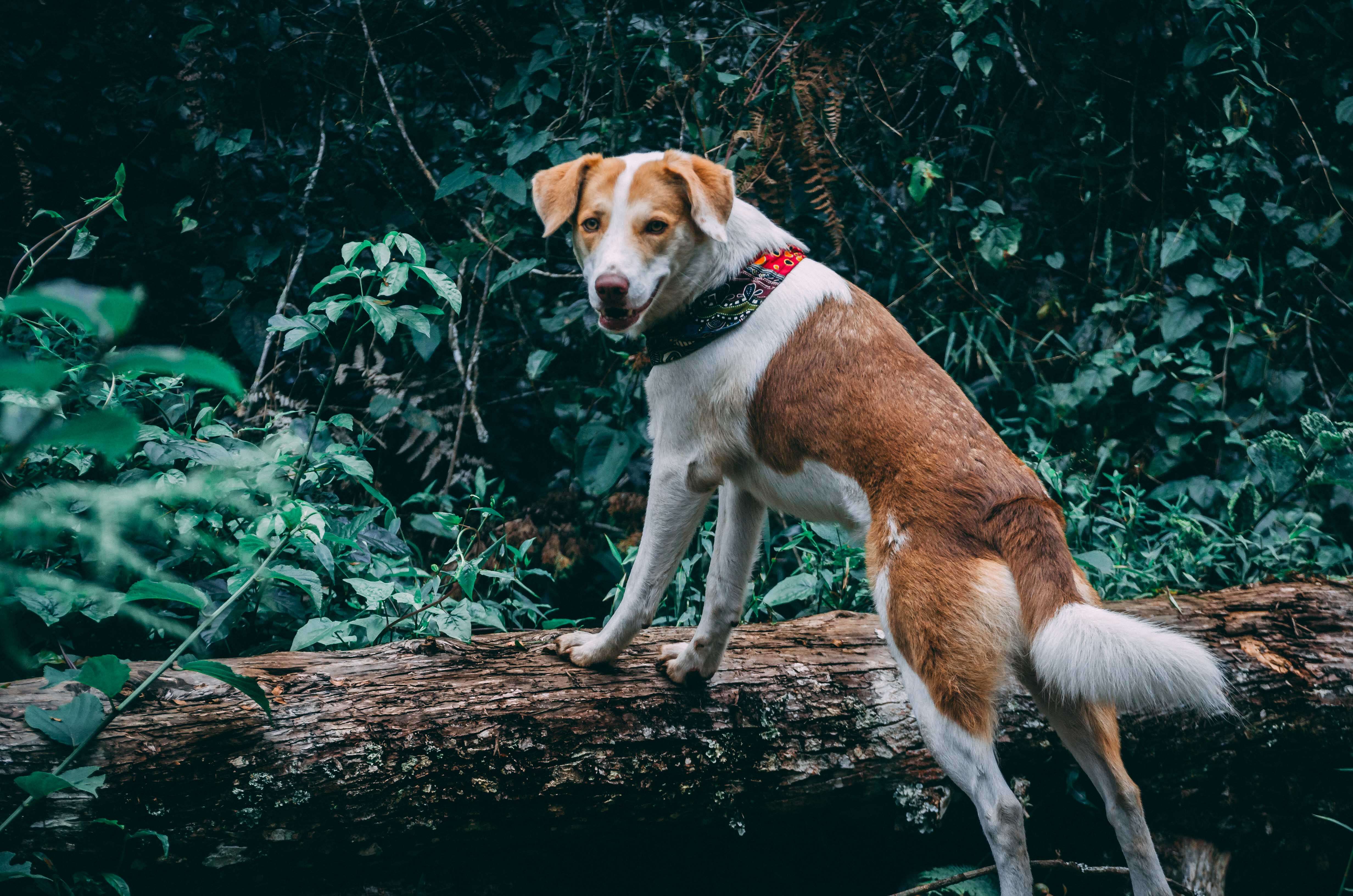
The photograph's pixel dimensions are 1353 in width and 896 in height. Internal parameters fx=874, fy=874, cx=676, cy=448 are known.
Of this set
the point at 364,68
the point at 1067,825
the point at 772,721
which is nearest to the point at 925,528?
the point at 772,721

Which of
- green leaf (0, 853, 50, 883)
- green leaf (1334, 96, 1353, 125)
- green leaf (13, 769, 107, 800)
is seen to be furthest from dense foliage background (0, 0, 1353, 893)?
green leaf (0, 853, 50, 883)

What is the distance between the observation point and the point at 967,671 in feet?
6.12

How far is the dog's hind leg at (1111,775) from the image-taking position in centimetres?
202

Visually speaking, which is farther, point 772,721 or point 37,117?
point 37,117

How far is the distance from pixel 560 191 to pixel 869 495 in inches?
46.0

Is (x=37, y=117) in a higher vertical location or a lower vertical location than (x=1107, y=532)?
higher

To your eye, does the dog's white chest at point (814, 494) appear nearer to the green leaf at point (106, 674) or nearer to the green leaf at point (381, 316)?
the green leaf at point (381, 316)

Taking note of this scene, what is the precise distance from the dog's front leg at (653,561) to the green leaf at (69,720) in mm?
1052

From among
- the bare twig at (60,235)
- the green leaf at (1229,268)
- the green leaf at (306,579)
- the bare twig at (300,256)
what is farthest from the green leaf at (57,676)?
the green leaf at (1229,268)

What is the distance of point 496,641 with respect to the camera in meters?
2.43

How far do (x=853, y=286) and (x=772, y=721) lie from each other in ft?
3.91

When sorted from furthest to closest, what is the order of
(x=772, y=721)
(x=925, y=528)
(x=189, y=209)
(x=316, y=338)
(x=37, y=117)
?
(x=316, y=338) < (x=189, y=209) < (x=37, y=117) < (x=772, y=721) < (x=925, y=528)

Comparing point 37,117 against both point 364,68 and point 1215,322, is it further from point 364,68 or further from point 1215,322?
point 1215,322

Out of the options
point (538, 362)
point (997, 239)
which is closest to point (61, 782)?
point (538, 362)
